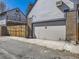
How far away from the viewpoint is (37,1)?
23.8m

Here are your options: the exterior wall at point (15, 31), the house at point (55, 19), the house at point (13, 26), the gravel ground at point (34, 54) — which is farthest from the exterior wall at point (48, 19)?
the gravel ground at point (34, 54)

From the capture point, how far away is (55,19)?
19344 mm

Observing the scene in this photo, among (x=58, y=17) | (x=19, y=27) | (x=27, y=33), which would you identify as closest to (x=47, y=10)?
(x=58, y=17)

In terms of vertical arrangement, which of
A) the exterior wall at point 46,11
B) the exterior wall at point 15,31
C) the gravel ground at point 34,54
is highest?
the exterior wall at point 46,11

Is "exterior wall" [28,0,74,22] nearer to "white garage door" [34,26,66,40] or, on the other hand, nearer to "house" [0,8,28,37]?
"white garage door" [34,26,66,40]

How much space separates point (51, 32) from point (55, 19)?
173 centimetres

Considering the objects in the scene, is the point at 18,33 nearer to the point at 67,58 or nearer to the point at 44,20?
the point at 44,20

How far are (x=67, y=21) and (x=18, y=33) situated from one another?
13.1 m

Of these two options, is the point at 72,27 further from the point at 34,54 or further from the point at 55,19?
the point at 34,54

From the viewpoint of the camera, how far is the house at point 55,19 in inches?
646

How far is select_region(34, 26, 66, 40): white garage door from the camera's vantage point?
59.0 ft

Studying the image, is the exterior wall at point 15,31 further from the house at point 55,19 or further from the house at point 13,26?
the house at point 55,19

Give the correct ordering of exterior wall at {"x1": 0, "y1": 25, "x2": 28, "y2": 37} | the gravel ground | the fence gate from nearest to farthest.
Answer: the gravel ground
the fence gate
exterior wall at {"x1": 0, "y1": 25, "x2": 28, "y2": 37}

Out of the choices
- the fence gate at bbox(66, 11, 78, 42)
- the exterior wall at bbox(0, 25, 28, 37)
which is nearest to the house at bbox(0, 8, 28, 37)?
the exterior wall at bbox(0, 25, 28, 37)
